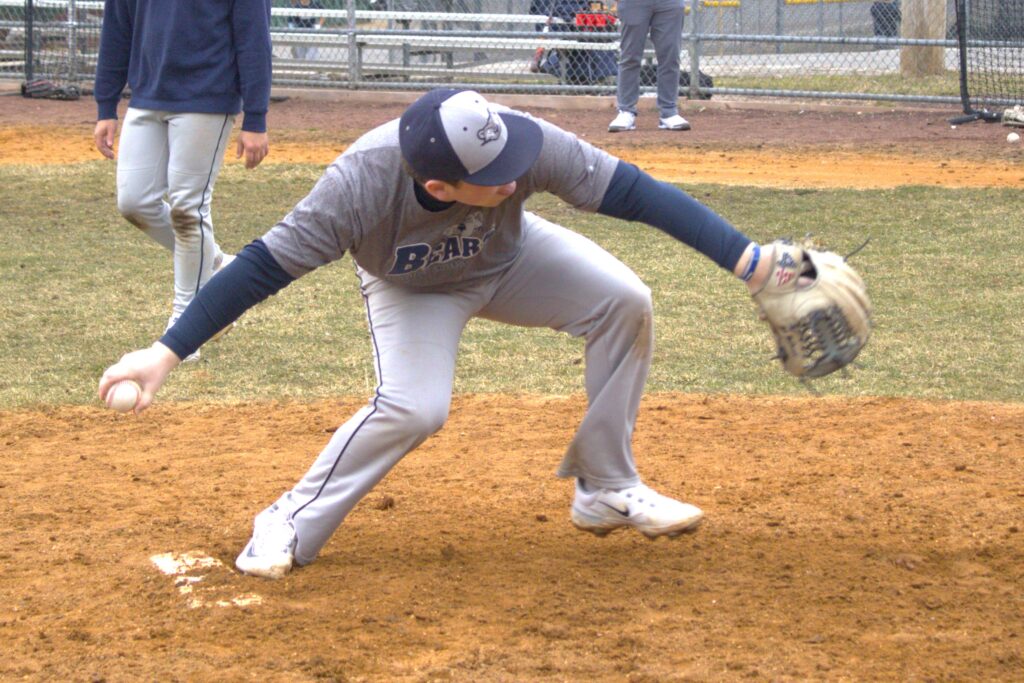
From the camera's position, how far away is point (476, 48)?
14664 millimetres

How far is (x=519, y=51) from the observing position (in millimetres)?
15414

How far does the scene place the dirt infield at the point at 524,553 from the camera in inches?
125

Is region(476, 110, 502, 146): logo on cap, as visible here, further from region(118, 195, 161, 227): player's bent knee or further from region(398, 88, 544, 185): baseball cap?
region(118, 195, 161, 227): player's bent knee

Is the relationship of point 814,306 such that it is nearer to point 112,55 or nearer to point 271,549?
point 271,549

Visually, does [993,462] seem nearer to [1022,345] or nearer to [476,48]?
[1022,345]

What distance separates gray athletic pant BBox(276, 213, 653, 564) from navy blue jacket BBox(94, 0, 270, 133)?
8.05 feet

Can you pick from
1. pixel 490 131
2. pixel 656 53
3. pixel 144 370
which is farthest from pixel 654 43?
pixel 144 370

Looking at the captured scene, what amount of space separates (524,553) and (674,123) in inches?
359

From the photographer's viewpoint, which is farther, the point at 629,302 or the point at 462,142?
the point at 629,302

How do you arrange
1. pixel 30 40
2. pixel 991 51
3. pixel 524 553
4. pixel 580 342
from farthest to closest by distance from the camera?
pixel 30 40 → pixel 991 51 → pixel 580 342 → pixel 524 553

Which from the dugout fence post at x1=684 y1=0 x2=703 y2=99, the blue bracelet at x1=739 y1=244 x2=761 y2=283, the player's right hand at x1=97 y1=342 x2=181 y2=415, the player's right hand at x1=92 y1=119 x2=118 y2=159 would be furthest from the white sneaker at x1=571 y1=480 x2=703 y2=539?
the dugout fence post at x1=684 y1=0 x2=703 y2=99

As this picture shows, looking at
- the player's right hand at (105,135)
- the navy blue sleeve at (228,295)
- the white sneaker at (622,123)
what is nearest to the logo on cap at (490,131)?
the navy blue sleeve at (228,295)

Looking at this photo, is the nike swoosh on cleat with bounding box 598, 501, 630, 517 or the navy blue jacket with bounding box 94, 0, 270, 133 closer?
the nike swoosh on cleat with bounding box 598, 501, 630, 517

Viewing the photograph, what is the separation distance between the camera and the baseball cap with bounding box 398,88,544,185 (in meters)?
3.06
